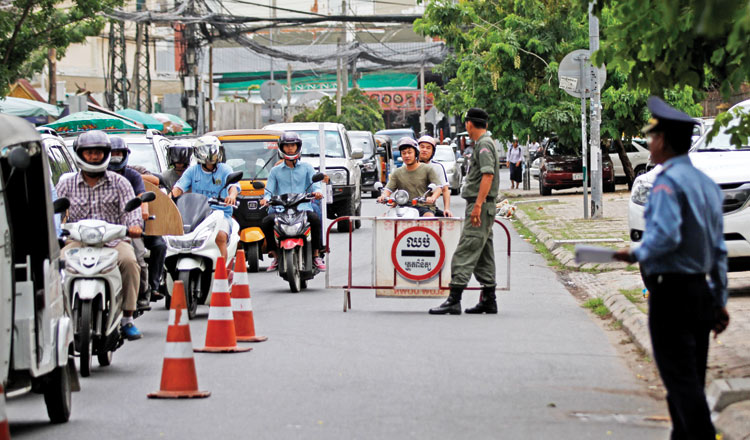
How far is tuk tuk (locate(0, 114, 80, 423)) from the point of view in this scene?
20.1 ft

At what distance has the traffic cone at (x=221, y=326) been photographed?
9.05m

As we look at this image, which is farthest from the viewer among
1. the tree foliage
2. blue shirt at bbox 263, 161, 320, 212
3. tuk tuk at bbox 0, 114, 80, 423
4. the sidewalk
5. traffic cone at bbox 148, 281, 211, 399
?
the tree foliage

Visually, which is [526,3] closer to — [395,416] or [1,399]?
[395,416]

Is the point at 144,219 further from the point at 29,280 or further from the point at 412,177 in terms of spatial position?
the point at 412,177

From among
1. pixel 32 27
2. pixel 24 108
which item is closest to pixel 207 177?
pixel 32 27

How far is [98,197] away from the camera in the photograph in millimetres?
8828

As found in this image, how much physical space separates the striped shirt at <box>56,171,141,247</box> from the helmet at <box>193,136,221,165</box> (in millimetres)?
3262

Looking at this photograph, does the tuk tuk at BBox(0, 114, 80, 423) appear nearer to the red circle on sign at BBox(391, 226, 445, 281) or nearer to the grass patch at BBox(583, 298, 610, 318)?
the red circle on sign at BBox(391, 226, 445, 281)

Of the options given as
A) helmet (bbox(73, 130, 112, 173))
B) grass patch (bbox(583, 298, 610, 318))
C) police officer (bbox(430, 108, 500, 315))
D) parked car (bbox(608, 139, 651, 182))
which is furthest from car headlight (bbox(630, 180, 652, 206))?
parked car (bbox(608, 139, 651, 182))

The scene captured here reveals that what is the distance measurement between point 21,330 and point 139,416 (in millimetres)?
993

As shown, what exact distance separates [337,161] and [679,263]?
17.8 metres

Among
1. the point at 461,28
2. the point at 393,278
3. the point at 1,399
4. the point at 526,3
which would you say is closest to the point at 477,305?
the point at 393,278

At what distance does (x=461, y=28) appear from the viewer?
119 ft

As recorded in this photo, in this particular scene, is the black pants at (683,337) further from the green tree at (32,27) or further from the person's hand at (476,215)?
the green tree at (32,27)
